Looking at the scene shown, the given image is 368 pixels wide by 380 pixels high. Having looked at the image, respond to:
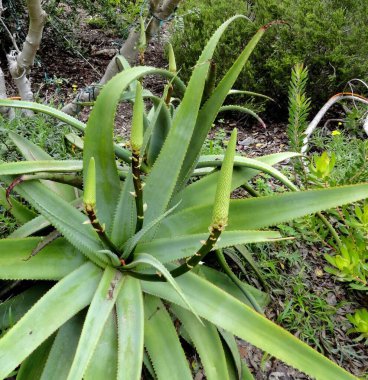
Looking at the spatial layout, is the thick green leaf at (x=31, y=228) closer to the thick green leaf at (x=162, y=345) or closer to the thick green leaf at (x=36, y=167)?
the thick green leaf at (x=36, y=167)

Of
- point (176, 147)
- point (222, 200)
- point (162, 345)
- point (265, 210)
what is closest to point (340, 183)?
point (265, 210)

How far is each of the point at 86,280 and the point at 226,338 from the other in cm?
51

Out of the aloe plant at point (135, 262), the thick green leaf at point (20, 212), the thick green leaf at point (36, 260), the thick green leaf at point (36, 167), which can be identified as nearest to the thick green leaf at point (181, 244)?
the aloe plant at point (135, 262)

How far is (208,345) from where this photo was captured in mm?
1357

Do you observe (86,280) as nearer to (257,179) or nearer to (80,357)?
(80,357)

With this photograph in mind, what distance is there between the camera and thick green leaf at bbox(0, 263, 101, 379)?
1.04 metres

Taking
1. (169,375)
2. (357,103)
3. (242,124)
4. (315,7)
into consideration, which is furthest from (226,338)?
(315,7)

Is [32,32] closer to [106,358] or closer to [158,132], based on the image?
[158,132]

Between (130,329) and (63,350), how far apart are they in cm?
21

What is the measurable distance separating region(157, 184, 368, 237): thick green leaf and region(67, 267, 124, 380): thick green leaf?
23cm

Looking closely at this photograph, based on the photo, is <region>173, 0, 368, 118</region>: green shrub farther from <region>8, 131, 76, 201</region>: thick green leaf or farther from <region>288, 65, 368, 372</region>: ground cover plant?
<region>8, 131, 76, 201</region>: thick green leaf

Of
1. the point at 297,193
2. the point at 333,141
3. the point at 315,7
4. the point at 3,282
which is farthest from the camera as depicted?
the point at 315,7

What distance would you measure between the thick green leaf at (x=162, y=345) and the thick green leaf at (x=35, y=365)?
303 millimetres

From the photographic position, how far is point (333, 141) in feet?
10.1
